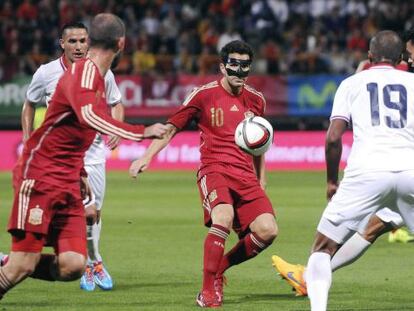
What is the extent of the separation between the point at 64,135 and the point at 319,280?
192cm

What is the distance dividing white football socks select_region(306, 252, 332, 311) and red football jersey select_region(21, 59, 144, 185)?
1673 millimetres

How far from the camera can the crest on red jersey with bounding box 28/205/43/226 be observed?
7.57 m

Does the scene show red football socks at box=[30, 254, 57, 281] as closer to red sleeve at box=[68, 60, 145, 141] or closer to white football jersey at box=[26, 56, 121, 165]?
red sleeve at box=[68, 60, 145, 141]

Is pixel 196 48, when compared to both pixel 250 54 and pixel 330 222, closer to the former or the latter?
pixel 250 54

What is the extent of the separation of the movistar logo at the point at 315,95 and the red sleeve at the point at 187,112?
56.7 ft

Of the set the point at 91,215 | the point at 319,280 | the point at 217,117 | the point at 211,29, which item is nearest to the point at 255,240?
the point at 217,117

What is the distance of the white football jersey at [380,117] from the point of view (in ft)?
25.2

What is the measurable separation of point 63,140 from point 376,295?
3214mm

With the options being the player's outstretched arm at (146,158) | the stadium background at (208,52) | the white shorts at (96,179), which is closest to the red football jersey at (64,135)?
the player's outstretched arm at (146,158)

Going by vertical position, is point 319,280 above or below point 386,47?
below

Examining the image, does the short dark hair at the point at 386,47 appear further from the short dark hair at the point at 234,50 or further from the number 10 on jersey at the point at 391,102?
the short dark hair at the point at 234,50

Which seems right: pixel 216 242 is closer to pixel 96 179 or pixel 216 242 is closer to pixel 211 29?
pixel 96 179

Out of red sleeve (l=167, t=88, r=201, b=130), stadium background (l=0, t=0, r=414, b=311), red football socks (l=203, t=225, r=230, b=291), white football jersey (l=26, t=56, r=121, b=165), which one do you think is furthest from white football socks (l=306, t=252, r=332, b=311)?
stadium background (l=0, t=0, r=414, b=311)

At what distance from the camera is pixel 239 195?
9.30 m
